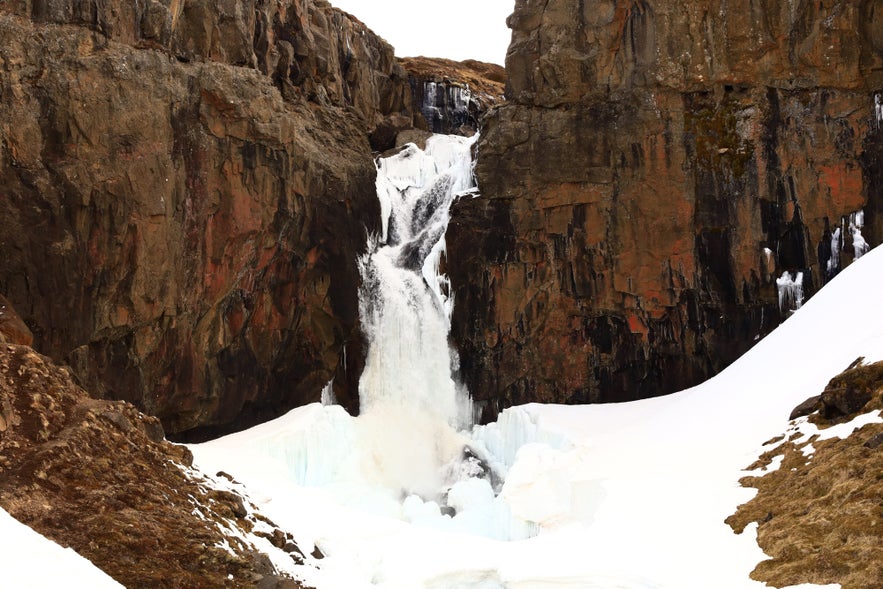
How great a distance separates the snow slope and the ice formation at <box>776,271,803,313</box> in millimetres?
3595

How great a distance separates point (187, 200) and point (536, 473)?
39.5ft

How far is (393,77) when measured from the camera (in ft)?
128

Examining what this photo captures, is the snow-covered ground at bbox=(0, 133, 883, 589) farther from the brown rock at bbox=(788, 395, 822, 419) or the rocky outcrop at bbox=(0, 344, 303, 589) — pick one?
the rocky outcrop at bbox=(0, 344, 303, 589)

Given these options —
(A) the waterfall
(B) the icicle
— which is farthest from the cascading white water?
(B) the icicle

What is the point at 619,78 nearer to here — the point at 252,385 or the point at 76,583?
the point at 252,385

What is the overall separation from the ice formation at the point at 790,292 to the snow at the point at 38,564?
74.2ft

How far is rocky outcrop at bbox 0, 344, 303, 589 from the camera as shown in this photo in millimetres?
13250

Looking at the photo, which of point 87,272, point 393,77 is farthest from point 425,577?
point 393,77

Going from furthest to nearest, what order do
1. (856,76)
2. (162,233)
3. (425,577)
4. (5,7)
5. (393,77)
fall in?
(393,77) → (856,76) → (162,233) → (5,7) → (425,577)

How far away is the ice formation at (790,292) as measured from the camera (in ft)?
94.1

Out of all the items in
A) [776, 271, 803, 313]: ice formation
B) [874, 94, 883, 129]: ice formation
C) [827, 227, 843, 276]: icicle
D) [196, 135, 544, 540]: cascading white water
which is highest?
[874, 94, 883, 129]: ice formation

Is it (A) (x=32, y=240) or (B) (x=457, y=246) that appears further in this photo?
(B) (x=457, y=246)

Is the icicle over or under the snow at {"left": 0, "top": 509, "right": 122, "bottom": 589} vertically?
over

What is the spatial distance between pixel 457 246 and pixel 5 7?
1514 cm
